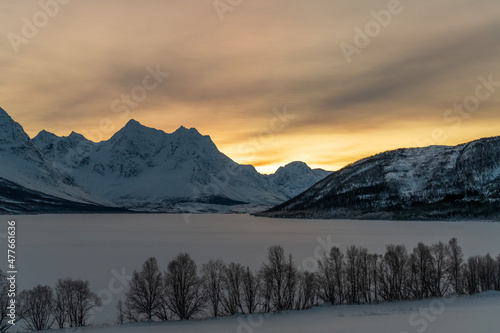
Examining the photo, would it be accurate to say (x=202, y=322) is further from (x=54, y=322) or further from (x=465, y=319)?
(x=465, y=319)

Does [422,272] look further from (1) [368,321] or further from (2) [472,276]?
(1) [368,321]

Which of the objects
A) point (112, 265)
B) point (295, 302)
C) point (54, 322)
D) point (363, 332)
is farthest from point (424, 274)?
point (112, 265)

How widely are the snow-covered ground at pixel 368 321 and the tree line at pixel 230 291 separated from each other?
4.32 m

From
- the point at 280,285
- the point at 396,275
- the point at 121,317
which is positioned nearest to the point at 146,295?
the point at 121,317

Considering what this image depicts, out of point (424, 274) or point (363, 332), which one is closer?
point (363, 332)

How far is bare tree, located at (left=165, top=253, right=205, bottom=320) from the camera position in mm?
54750

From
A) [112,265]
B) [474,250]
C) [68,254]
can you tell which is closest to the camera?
[112,265]

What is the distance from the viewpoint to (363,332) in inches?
1635

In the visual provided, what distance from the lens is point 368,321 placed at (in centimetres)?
4675

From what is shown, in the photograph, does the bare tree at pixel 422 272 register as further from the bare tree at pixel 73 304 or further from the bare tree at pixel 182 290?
the bare tree at pixel 73 304

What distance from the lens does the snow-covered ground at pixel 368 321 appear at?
42.6m

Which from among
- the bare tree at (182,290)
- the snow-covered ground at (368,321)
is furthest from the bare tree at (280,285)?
the bare tree at (182,290)

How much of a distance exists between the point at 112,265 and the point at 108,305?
39.8m

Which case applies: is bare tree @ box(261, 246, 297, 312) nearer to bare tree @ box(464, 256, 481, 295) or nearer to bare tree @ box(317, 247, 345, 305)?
bare tree @ box(317, 247, 345, 305)
